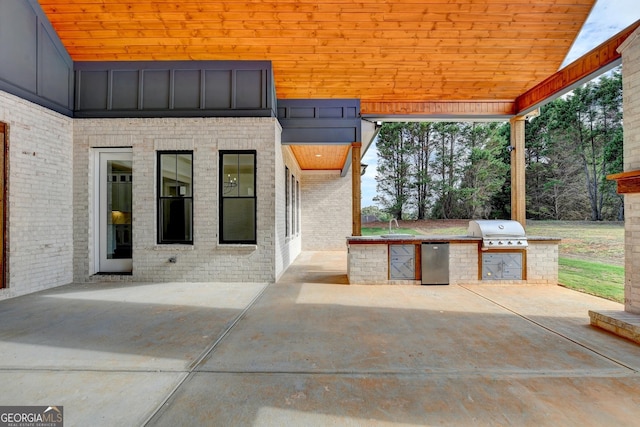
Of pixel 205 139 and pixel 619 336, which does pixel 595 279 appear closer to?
pixel 619 336

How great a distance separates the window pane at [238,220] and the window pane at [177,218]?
0.73 m

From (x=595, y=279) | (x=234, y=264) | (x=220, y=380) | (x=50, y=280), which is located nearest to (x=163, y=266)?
(x=234, y=264)

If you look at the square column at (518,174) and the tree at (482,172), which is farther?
the tree at (482,172)

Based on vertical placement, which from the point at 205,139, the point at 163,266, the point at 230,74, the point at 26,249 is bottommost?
the point at 163,266

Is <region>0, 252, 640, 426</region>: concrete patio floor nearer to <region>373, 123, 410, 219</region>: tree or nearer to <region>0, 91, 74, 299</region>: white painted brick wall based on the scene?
<region>0, 91, 74, 299</region>: white painted brick wall

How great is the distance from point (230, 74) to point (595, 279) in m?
8.85

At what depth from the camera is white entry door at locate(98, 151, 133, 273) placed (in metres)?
6.24

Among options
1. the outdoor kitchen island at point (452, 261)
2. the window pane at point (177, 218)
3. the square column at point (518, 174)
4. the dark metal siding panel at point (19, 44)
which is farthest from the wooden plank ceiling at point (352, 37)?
the outdoor kitchen island at point (452, 261)

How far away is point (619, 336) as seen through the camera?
3.25 m

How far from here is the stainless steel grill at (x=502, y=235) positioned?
575 cm

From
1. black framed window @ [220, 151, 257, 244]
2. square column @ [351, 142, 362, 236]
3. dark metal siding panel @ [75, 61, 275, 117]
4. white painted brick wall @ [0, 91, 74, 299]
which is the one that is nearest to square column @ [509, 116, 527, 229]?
square column @ [351, 142, 362, 236]

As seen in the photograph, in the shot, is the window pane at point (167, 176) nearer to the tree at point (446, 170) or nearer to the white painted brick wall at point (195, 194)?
the white painted brick wall at point (195, 194)

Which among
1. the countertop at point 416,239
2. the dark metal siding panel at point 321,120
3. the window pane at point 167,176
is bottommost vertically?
the countertop at point 416,239

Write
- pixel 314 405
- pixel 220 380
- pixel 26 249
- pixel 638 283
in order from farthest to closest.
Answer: pixel 26 249 < pixel 638 283 < pixel 220 380 < pixel 314 405
